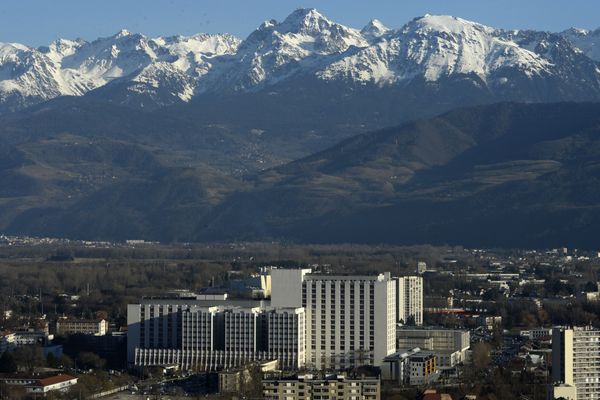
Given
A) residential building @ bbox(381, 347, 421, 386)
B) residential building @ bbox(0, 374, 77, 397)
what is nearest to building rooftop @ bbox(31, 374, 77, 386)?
residential building @ bbox(0, 374, 77, 397)

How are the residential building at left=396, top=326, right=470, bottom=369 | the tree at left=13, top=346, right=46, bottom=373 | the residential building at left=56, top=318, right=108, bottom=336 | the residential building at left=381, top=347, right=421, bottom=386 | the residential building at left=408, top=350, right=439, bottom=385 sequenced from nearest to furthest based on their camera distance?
the residential building at left=408, top=350, right=439, bottom=385, the residential building at left=381, top=347, right=421, bottom=386, the tree at left=13, top=346, right=46, bottom=373, the residential building at left=396, top=326, right=470, bottom=369, the residential building at left=56, top=318, right=108, bottom=336

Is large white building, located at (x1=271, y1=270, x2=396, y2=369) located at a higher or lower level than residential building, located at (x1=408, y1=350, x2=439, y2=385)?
higher

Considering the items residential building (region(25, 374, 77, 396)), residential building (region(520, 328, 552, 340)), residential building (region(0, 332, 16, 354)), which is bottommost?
residential building (region(25, 374, 77, 396))

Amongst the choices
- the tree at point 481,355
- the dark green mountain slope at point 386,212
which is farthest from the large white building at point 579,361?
the dark green mountain slope at point 386,212

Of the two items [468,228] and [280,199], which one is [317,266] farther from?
[280,199]

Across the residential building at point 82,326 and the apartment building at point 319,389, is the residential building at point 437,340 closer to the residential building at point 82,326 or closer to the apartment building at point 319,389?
the residential building at point 82,326

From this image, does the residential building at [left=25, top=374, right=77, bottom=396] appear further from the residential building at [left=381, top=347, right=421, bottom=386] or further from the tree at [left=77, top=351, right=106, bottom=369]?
the residential building at [left=381, top=347, right=421, bottom=386]

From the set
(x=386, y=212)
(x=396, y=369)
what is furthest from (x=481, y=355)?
(x=386, y=212)
